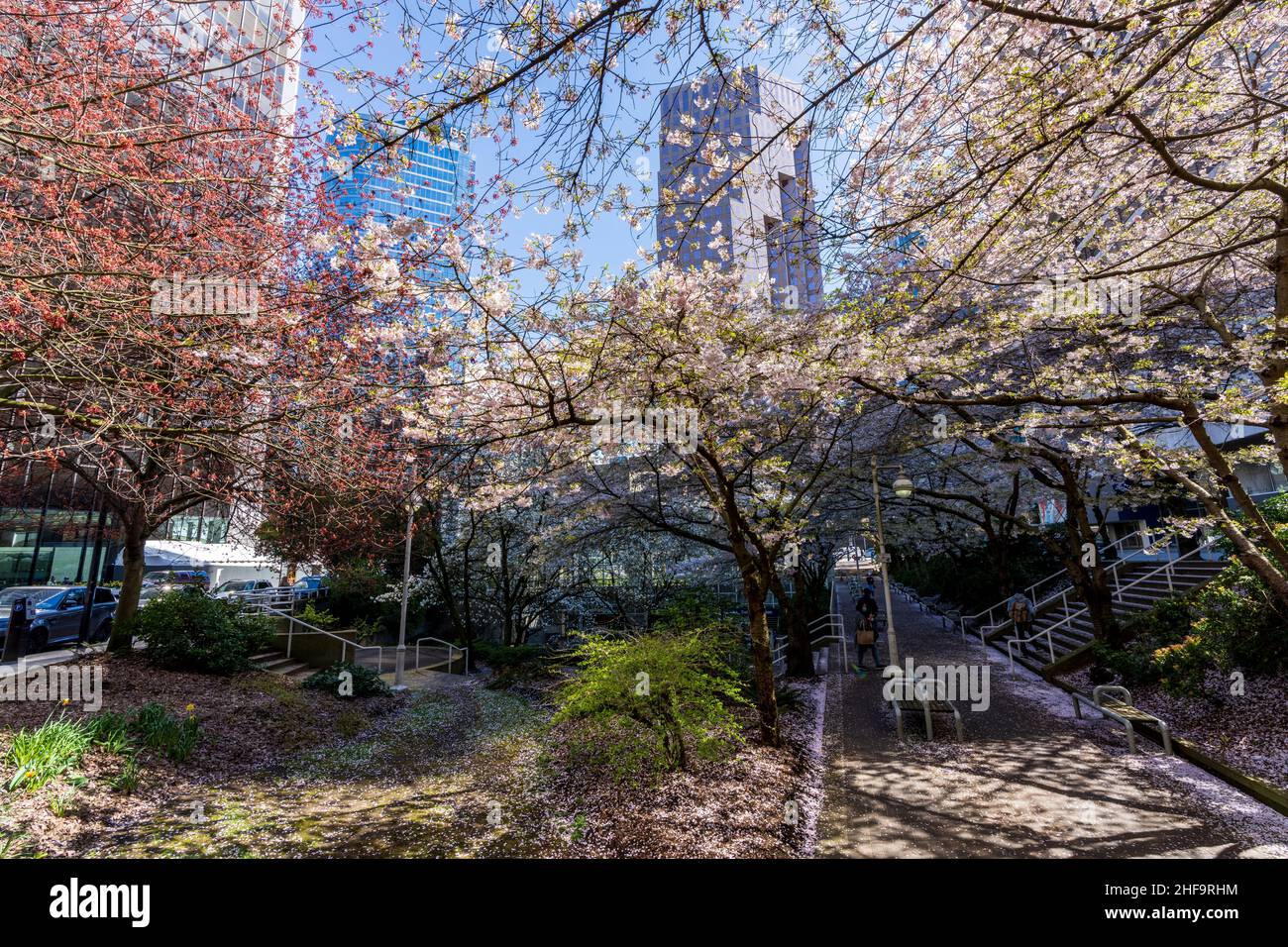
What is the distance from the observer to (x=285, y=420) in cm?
523

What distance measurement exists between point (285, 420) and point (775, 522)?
6994 millimetres

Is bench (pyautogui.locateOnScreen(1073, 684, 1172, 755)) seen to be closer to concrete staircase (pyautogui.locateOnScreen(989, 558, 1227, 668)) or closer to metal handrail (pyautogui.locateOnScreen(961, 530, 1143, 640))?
concrete staircase (pyautogui.locateOnScreen(989, 558, 1227, 668))

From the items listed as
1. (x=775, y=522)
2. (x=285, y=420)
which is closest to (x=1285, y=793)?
(x=775, y=522)

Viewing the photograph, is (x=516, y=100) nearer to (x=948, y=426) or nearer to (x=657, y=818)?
(x=657, y=818)

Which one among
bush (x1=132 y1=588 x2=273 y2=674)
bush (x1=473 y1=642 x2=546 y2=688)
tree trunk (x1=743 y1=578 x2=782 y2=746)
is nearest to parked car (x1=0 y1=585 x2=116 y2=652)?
bush (x1=132 y1=588 x2=273 y2=674)

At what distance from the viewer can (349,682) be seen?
1085cm

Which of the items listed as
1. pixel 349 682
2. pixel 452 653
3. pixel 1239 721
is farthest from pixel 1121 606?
pixel 349 682

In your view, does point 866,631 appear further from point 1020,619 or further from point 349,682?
point 349,682

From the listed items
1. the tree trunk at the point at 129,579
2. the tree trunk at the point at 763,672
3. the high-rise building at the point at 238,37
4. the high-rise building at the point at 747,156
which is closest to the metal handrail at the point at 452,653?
the tree trunk at the point at 129,579

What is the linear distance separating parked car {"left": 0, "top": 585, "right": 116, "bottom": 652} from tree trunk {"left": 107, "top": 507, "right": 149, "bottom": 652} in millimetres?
3549

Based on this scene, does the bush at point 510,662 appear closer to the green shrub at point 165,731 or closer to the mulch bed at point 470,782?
the mulch bed at point 470,782

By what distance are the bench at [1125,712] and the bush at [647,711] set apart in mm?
5762

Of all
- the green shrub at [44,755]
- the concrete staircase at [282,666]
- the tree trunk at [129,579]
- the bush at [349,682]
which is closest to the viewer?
the green shrub at [44,755]

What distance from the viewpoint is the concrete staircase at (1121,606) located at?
516 inches
